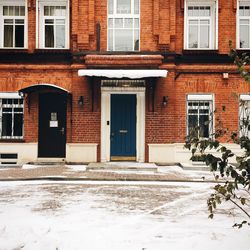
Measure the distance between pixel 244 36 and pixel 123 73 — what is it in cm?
520

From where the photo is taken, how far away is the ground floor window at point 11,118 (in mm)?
16359

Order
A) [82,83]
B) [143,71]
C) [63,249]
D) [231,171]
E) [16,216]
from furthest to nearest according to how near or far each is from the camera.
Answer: [82,83]
[143,71]
[16,216]
[63,249]
[231,171]

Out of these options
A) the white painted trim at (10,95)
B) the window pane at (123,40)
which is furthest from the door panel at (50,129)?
the window pane at (123,40)

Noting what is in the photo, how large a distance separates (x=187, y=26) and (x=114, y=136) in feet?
16.4

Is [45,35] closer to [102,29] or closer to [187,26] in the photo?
[102,29]

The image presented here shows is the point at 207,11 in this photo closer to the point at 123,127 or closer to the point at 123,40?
the point at 123,40

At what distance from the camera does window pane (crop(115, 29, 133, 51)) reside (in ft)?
53.1

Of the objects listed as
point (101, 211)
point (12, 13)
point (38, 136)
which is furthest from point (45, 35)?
point (101, 211)

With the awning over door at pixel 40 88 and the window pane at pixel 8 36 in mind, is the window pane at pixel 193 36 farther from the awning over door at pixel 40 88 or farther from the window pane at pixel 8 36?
the window pane at pixel 8 36

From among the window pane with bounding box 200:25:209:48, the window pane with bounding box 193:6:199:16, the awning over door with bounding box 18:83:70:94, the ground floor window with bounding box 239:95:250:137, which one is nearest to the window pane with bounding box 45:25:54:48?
the awning over door with bounding box 18:83:70:94

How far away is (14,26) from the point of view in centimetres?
1648

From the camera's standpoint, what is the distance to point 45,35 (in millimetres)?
16469

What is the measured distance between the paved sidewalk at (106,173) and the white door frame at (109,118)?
0.99 meters

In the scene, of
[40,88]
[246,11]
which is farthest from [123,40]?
[246,11]
